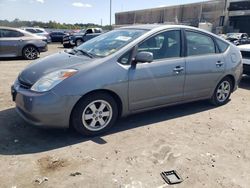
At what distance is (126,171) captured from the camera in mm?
3188

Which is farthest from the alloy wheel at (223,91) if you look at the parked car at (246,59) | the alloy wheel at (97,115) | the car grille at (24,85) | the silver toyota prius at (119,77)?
the car grille at (24,85)

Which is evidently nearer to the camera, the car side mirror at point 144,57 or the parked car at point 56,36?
the car side mirror at point 144,57

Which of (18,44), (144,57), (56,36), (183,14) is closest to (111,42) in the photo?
(144,57)

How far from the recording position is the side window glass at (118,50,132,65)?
4130mm

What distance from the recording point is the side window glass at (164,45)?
4445 mm

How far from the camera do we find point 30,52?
12711 millimetres

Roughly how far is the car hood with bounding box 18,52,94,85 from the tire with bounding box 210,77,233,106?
284 cm

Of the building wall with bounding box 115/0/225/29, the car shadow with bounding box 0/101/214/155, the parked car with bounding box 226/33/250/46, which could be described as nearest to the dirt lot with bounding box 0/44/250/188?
the car shadow with bounding box 0/101/214/155

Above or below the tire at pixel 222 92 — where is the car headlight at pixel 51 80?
above

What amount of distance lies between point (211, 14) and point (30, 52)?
55.2m

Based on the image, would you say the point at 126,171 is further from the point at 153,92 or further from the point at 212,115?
the point at 212,115

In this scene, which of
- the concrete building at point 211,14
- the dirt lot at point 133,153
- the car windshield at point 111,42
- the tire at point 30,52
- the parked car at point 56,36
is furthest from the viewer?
the concrete building at point 211,14

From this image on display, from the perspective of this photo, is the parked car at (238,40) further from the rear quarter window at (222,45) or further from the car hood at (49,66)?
the car hood at (49,66)

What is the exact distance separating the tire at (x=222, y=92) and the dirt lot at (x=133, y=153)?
2.15ft
